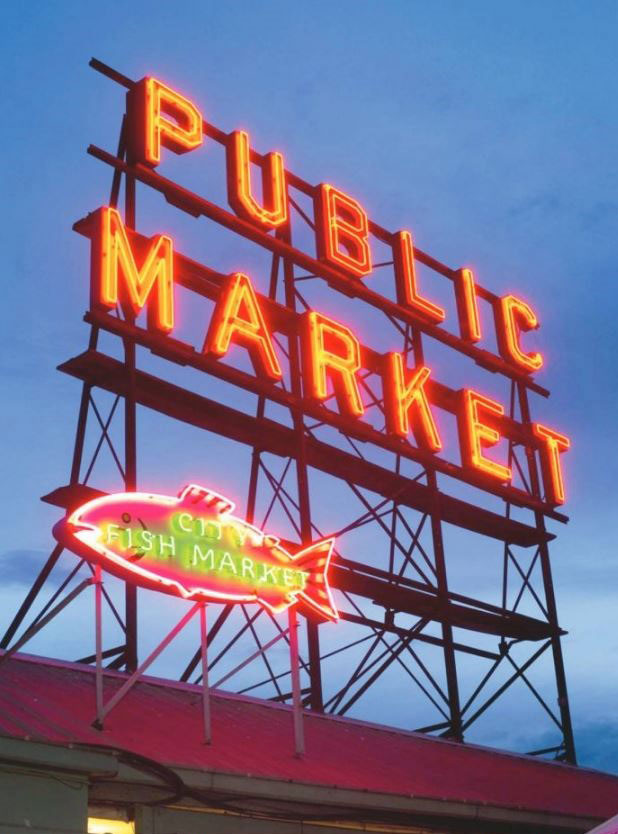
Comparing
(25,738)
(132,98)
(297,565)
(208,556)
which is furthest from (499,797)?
(132,98)

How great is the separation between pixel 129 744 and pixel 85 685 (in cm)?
236

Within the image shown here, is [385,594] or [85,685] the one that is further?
[385,594]

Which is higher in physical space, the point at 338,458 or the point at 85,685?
the point at 338,458

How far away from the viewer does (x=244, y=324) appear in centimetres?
2064

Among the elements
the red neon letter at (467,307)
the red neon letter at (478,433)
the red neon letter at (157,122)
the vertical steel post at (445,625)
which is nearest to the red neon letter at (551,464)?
the red neon letter at (478,433)

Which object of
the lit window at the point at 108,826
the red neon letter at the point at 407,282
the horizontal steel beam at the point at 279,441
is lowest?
the lit window at the point at 108,826

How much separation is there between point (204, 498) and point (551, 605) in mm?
13382

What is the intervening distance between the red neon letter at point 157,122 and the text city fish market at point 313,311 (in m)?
0.02

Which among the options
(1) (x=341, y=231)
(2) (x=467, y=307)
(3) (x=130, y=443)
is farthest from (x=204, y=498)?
(2) (x=467, y=307)

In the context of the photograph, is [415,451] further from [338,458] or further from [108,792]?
[108,792]

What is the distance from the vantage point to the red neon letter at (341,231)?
942 inches

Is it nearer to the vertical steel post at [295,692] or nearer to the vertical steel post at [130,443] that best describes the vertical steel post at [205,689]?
the vertical steel post at [295,692]

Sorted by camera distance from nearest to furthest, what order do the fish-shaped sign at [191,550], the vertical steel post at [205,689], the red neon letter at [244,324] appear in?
the fish-shaped sign at [191,550]
the vertical steel post at [205,689]
the red neon letter at [244,324]

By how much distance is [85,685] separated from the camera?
48.1 feet
